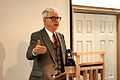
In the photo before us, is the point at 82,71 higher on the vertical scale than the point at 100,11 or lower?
lower

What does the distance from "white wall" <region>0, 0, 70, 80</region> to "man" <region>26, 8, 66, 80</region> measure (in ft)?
2.00

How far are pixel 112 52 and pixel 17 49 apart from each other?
Answer: 6.63ft

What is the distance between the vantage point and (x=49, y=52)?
90.4 inches

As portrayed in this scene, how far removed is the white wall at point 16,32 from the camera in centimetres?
285

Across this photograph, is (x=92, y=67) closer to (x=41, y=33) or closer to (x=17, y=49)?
(x=41, y=33)

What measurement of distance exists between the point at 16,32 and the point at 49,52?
2.66 ft

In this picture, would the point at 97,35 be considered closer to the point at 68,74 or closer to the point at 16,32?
the point at 16,32

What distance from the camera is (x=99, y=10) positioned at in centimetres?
391

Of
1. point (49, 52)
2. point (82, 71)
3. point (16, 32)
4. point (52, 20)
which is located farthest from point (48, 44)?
point (16, 32)

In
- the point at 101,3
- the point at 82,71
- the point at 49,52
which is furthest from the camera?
the point at 101,3

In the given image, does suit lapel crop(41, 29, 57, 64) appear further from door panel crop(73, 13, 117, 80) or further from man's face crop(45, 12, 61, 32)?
door panel crop(73, 13, 117, 80)

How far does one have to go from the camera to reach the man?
2.29 meters

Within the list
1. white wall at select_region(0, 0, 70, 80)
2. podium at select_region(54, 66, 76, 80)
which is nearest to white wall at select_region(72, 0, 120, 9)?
white wall at select_region(0, 0, 70, 80)

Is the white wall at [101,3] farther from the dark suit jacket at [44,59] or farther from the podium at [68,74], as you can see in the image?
the podium at [68,74]
